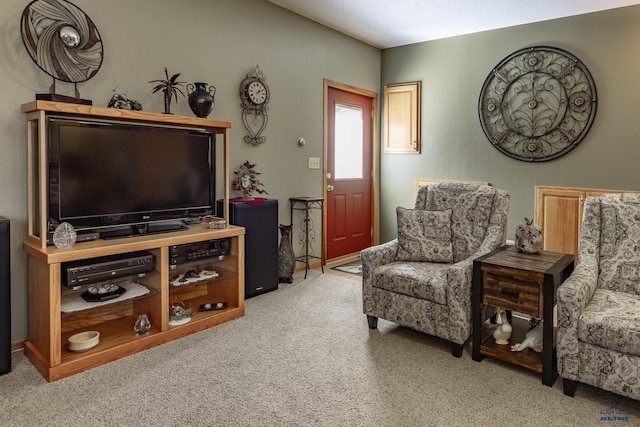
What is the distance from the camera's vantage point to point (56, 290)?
7.60 ft

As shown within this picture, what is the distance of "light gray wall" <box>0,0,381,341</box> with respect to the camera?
8.57 feet

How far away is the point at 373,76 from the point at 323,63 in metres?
1.02

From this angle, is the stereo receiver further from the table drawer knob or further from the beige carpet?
the table drawer knob

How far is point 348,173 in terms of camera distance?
5344 millimetres

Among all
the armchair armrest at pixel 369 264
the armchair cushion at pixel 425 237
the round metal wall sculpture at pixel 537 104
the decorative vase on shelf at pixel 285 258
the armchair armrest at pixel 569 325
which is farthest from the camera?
the round metal wall sculpture at pixel 537 104

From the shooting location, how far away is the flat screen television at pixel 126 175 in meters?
2.52

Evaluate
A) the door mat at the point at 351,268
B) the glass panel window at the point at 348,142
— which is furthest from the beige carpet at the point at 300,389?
the glass panel window at the point at 348,142

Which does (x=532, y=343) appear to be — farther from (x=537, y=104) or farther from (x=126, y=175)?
(x=537, y=104)

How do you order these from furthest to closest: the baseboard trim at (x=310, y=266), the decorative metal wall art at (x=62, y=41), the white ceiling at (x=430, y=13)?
the baseboard trim at (x=310, y=266) < the white ceiling at (x=430, y=13) < the decorative metal wall art at (x=62, y=41)

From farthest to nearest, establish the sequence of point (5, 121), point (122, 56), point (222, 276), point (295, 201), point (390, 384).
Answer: point (295, 201) → point (222, 276) → point (122, 56) → point (5, 121) → point (390, 384)

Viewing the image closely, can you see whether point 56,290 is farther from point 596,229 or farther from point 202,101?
point 596,229

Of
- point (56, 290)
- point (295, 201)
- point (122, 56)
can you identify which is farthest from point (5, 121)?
point (295, 201)

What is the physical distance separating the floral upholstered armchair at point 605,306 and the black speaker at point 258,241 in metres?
2.30

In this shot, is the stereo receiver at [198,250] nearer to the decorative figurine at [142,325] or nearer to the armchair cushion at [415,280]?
the decorative figurine at [142,325]
